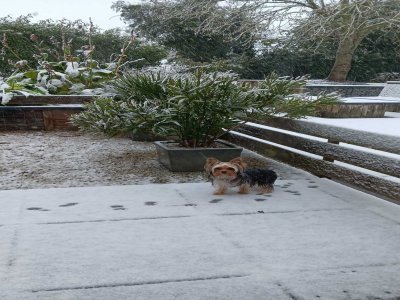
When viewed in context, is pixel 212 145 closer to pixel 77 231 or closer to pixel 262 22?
pixel 77 231

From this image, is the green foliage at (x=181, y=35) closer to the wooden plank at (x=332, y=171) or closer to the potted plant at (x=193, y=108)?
the wooden plank at (x=332, y=171)

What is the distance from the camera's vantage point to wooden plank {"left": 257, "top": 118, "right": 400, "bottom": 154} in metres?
3.92


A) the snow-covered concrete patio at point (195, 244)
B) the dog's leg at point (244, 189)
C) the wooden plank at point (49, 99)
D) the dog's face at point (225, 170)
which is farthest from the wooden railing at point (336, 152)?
the wooden plank at point (49, 99)

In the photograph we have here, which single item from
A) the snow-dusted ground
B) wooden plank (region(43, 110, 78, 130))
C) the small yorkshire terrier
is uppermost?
the snow-dusted ground

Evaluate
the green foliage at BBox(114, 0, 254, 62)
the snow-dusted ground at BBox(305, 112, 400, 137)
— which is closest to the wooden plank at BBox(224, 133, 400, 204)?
the snow-dusted ground at BBox(305, 112, 400, 137)

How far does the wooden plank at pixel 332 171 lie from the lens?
3895mm

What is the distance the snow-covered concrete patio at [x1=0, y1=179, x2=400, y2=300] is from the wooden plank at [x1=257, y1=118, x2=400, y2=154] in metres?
0.44

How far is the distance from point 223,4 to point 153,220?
16.2 metres

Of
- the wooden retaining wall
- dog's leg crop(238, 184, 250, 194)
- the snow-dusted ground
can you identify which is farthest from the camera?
the wooden retaining wall

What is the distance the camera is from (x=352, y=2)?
14.4m

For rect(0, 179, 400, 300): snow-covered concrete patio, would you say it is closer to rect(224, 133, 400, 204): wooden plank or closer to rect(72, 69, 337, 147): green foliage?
rect(224, 133, 400, 204): wooden plank

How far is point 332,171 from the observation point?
470 centimetres

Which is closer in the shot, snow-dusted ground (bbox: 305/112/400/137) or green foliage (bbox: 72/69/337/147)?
green foliage (bbox: 72/69/337/147)

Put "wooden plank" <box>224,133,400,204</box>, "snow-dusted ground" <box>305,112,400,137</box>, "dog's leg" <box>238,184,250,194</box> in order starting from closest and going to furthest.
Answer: "wooden plank" <box>224,133,400,204</box> < "dog's leg" <box>238,184,250,194</box> < "snow-dusted ground" <box>305,112,400,137</box>
